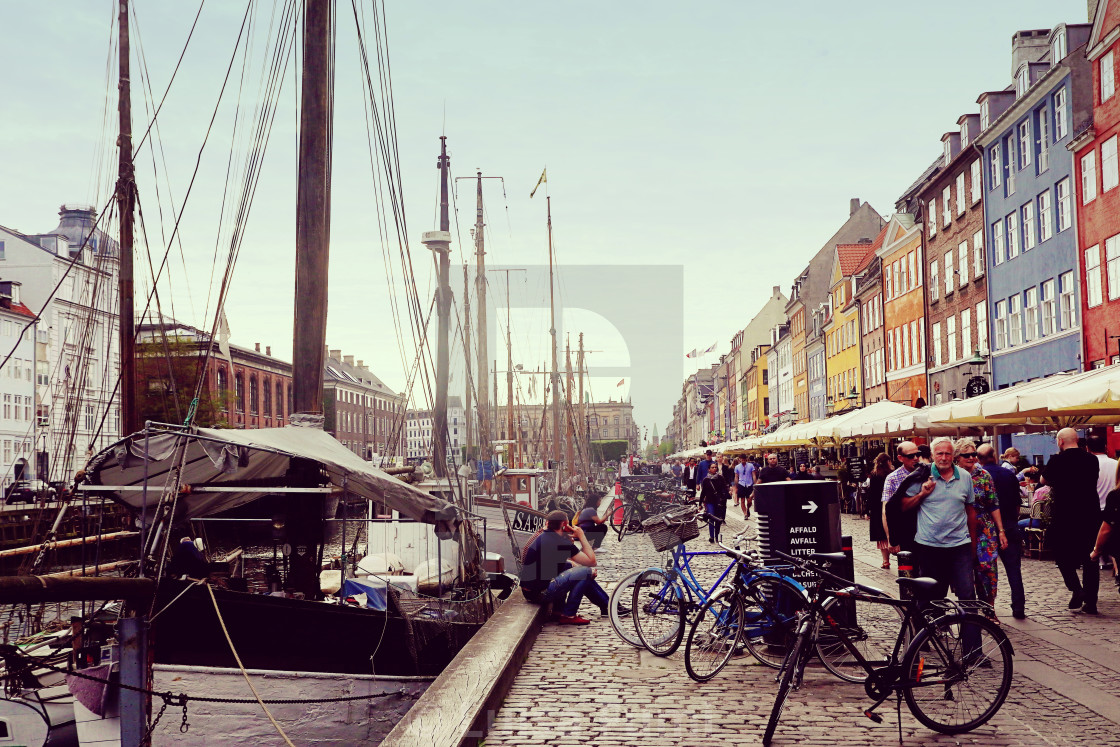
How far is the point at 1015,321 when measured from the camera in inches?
1506

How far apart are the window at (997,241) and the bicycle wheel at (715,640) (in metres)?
34.5

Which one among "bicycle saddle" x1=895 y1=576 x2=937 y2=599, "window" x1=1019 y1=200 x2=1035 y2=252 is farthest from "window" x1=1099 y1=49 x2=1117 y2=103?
"bicycle saddle" x1=895 y1=576 x2=937 y2=599

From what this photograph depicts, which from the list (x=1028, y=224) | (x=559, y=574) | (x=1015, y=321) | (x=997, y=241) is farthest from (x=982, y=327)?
(x=559, y=574)

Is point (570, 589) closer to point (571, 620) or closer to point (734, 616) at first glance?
point (571, 620)

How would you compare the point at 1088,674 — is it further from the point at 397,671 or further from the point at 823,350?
the point at 823,350

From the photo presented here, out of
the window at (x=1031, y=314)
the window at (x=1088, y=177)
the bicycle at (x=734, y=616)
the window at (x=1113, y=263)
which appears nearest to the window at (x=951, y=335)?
the window at (x=1031, y=314)

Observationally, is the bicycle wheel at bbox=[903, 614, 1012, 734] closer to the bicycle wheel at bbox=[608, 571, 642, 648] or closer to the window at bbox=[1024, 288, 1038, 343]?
the bicycle wheel at bbox=[608, 571, 642, 648]

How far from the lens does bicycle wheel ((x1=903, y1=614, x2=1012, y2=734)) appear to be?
22.9 ft

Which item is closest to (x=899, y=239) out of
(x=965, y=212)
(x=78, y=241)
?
(x=965, y=212)

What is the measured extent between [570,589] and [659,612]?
7.65ft

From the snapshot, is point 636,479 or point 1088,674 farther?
point 636,479

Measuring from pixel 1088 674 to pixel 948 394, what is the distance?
39.0 meters

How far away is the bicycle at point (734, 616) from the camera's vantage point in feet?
27.8

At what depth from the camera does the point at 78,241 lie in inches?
3132
